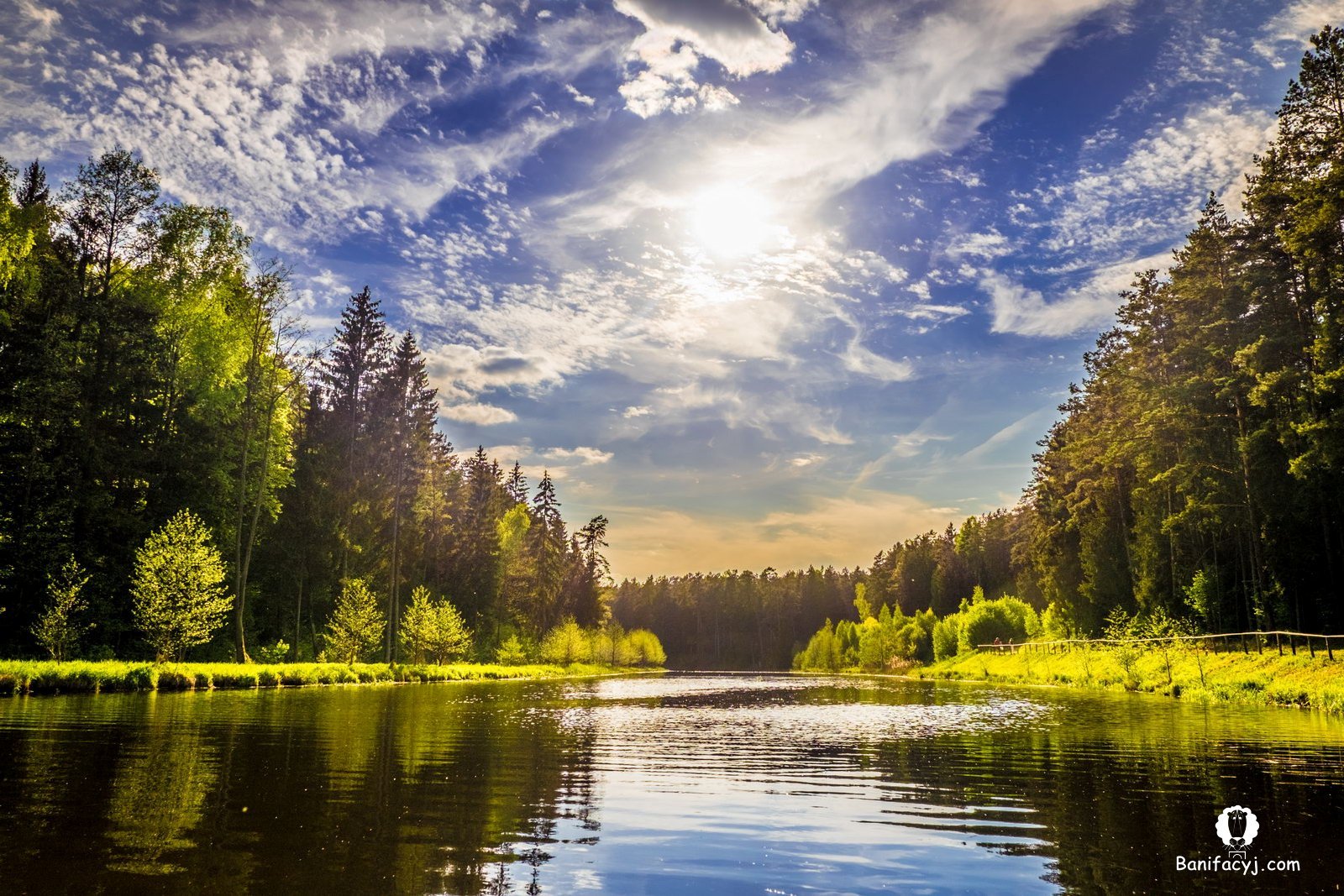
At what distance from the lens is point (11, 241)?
118 ft

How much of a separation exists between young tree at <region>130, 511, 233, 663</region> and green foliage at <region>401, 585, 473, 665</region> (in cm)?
2442

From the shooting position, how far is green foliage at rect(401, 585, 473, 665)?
202 feet

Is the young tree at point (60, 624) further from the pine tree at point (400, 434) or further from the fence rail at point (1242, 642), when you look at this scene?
the fence rail at point (1242, 642)

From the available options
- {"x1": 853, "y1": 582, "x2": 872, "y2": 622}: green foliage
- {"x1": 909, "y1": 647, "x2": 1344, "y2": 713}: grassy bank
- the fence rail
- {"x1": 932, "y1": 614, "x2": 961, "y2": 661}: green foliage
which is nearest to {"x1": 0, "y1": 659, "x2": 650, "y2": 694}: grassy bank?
{"x1": 909, "y1": 647, "x2": 1344, "y2": 713}: grassy bank

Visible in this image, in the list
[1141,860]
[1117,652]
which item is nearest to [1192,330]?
[1117,652]

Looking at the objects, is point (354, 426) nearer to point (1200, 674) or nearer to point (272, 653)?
point (272, 653)

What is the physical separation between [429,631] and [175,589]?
1052 inches

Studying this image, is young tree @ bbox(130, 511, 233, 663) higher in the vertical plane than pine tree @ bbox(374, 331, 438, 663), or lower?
lower

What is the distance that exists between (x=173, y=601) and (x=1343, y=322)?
5003 cm

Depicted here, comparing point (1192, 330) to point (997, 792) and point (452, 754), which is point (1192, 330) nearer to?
point (997, 792)

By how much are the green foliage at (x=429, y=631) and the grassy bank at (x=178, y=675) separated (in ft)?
23.2

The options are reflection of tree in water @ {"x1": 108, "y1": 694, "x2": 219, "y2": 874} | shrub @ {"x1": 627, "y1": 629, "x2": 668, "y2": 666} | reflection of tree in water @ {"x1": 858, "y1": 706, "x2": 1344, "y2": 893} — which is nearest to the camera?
reflection of tree in water @ {"x1": 108, "y1": 694, "x2": 219, "y2": 874}

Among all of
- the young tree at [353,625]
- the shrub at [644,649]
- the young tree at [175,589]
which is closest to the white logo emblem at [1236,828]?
the young tree at [175,589]

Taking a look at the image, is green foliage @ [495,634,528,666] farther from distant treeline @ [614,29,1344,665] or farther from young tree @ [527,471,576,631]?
distant treeline @ [614,29,1344,665]
